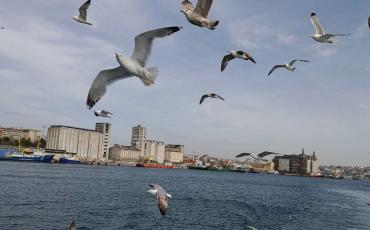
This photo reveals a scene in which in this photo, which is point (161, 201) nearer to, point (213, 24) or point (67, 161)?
point (213, 24)

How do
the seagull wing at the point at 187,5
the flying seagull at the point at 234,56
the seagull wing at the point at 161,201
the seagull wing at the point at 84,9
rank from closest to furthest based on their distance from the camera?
the seagull wing at the point at 187,5
the seagull wing at the point at 161,201
the flying seagull at the point at 234,56
the seagull wing at the point at 84,9

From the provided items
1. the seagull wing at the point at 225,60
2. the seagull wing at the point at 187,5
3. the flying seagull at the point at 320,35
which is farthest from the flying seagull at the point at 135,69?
the flying seagull at the point at 320,35

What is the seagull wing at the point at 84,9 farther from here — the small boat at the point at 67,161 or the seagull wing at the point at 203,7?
the small boat at the point at 67,161

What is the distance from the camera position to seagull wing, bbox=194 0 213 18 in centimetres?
857

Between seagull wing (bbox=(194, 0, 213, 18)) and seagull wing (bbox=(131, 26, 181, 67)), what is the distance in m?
0.69

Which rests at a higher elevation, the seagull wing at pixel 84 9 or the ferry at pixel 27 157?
the seagull wing at pixel 84 9

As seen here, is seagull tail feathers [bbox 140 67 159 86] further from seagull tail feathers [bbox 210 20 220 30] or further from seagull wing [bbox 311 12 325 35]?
seagull wing [bbox 311 12 325 35]

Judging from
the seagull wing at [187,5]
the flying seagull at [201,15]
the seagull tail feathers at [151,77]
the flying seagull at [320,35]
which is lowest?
the seagull tail feathers at [151,77]

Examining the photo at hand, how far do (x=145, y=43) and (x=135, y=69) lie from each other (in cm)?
72

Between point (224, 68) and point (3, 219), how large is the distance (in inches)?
780

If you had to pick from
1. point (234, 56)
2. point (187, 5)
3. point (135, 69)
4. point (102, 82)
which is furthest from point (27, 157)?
point (187, 5)

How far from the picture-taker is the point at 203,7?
8.60 meters

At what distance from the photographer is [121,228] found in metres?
27.2

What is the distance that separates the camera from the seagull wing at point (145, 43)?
8750mm
